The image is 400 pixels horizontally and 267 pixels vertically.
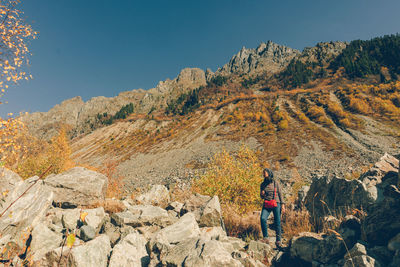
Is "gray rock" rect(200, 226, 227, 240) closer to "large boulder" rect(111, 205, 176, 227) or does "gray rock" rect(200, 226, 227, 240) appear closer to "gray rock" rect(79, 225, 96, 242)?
"large boulder" rect(111, 205, 176, 227)

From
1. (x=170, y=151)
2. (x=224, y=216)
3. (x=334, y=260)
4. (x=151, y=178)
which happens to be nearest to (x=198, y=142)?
(x=170, y=151)

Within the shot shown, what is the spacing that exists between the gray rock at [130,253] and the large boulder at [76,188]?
141 inches

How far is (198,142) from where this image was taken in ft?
157

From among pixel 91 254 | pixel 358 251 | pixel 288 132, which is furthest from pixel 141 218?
pixel 288 132

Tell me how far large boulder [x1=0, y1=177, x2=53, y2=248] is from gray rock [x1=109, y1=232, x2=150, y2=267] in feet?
8.14

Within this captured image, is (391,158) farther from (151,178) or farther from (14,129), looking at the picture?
(151,178)

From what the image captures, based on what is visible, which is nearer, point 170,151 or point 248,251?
point 248,251

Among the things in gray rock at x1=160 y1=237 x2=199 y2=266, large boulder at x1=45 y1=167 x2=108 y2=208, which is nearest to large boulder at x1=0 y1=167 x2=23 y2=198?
large boulder at x1=45 y1=167 x2=108 y2=208

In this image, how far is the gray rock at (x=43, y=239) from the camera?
461 cm

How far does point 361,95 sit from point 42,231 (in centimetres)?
7252

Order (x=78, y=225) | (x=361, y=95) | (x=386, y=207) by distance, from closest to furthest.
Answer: (x=386, y=207) < (x=78, y=225) < (x=361, y=95)

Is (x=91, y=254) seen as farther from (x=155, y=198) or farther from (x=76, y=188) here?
(x=155, y=198)

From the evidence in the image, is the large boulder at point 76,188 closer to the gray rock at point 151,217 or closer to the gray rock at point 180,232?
the gray rock at point 151,217

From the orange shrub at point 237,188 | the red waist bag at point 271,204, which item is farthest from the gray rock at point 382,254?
the orange shrub at point 237,188
